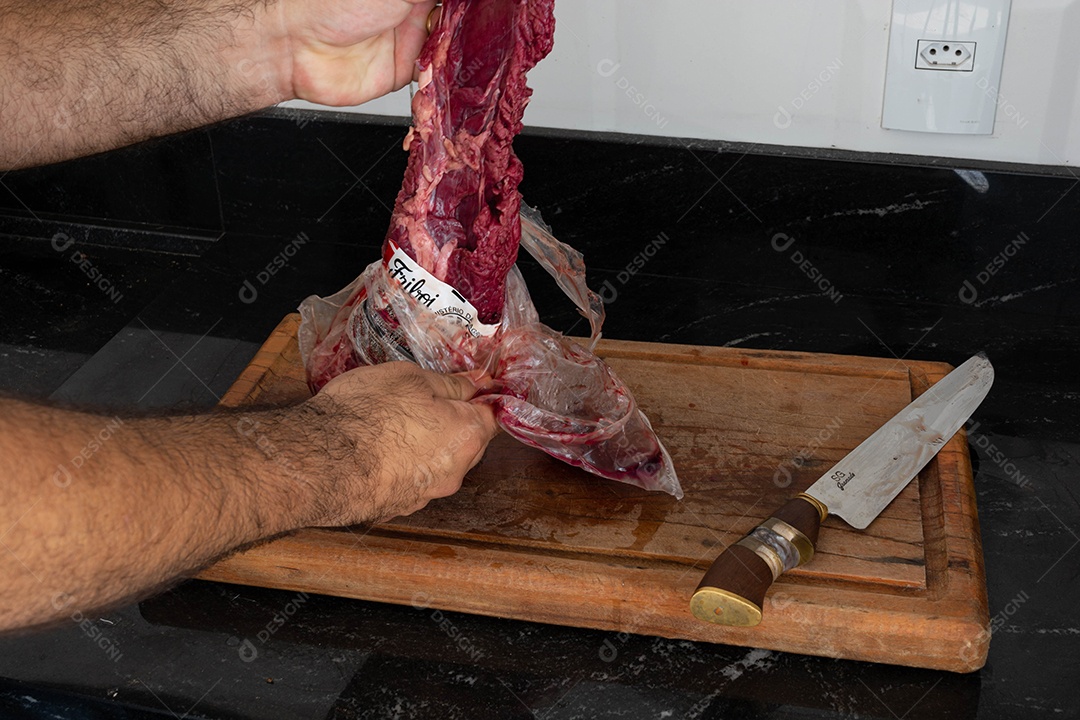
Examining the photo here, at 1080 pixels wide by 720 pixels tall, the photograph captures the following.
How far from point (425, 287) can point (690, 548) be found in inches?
14.6

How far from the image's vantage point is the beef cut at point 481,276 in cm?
104

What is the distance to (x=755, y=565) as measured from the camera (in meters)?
0.94

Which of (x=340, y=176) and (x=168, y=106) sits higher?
(x=168, y=106)

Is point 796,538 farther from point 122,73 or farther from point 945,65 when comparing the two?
point 122,73

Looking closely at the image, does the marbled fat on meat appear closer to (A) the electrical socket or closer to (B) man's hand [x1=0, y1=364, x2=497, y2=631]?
(B) man's hand [x1=0, y1=364, x2=497, y2=631]

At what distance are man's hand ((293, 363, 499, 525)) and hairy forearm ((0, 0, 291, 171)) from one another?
0.40m

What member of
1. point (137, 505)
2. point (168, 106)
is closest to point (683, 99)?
point (168, 106)

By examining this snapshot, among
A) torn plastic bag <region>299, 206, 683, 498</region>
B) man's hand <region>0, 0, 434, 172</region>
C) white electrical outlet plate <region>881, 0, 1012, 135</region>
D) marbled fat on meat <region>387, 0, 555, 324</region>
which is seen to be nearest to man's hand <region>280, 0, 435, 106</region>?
man's hand <region>0, 0, 434, 172</region>

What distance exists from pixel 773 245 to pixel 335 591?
82cm

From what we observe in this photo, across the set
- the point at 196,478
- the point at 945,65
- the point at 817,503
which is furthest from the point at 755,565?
the point at 945,65

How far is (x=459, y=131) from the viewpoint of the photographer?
107 centimetres

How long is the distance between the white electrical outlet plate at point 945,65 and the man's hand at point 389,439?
0.75 m

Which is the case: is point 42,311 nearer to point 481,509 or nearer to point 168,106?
point 168,106

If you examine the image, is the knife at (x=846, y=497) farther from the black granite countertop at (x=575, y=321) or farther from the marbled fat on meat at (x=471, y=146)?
the marbled fat on meat at (x=471, y=146)
